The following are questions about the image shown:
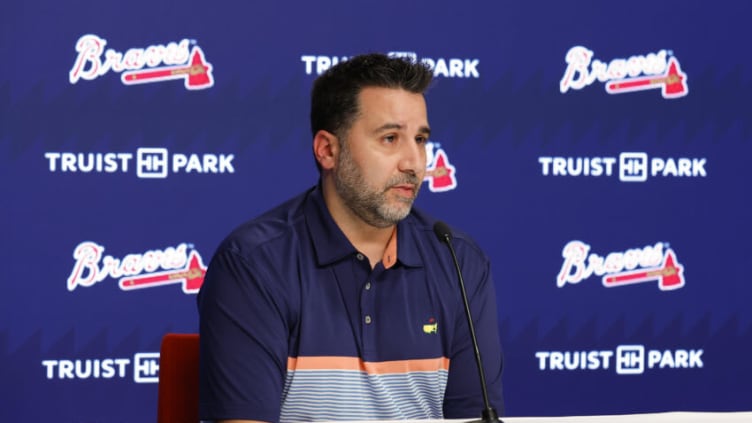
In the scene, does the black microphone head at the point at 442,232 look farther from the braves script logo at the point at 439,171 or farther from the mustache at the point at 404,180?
the braves script logo at the point at 439,171

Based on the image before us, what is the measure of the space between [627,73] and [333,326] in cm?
210

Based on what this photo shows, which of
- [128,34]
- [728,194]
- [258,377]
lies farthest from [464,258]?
[728,194]

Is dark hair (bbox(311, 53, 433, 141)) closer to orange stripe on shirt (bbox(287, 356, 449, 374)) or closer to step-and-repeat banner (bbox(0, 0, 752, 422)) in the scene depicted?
orange stripe on shirt (bbox(287, 356, 449, 374))

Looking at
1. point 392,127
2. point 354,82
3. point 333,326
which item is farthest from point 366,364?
point 354,82

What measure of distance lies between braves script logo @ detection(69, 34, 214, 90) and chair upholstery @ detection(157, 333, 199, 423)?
1.49 metres

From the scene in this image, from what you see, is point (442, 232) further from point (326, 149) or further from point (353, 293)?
point (326, 149)

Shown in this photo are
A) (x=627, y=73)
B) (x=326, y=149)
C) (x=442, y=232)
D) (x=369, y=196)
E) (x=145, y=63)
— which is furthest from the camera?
(x=627, y=73)

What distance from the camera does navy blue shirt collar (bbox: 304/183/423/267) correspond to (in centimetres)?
205

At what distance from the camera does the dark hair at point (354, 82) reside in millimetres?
2156

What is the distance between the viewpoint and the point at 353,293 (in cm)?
205

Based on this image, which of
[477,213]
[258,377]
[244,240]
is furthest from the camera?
[477,213]

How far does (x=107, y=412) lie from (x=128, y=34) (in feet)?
4.03

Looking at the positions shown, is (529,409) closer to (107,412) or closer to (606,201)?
(606,201)

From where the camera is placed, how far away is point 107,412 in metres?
3.35
